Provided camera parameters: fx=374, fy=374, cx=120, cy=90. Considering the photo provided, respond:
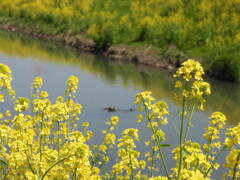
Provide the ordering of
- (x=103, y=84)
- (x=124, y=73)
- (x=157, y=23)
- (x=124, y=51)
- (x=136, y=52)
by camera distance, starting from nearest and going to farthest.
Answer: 1. (x=103, y=84)
2. (x=124, y=73)
3. (x=136, y=52)
4. (x=124, y=51)
5. (x=157, y=23)

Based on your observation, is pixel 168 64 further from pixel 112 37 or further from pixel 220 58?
pixel 112 37

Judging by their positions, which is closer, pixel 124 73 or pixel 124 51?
pixel 124 73

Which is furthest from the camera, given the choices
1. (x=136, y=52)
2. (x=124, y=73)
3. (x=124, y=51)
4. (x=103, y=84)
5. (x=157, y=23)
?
(x=157, y=23)

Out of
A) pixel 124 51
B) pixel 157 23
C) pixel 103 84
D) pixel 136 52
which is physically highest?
pixel 157 23

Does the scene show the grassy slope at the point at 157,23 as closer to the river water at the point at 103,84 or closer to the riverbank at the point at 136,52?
the riverbank at the point at 136,52

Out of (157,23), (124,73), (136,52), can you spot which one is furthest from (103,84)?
(157,23)

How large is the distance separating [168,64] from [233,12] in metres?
11.6

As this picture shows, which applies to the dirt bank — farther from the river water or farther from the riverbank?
the river water

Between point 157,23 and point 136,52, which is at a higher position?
point 157,23

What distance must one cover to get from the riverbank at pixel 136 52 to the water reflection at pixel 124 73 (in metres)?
1.67

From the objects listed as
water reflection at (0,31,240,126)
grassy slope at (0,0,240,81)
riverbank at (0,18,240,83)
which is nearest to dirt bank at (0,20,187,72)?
riverbank at (0,18,240,83)

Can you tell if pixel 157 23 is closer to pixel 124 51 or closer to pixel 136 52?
pixel 136 52

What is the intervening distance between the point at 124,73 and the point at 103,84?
5.38 m

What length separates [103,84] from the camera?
82.8 feet
